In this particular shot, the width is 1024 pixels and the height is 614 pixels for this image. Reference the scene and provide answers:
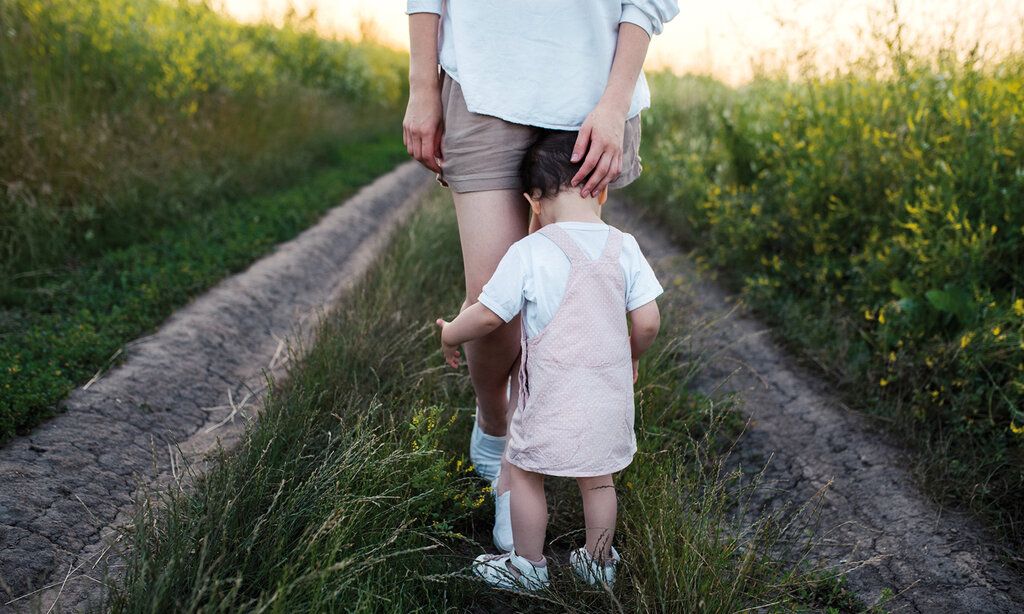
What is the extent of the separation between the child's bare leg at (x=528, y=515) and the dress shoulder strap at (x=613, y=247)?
2.13ft

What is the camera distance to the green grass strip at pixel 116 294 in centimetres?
286

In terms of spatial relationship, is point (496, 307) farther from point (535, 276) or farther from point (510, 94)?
point (510, 94)

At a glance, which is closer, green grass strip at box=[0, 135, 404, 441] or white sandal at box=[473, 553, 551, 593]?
white sandal at box=[473, 553, 551, 593]

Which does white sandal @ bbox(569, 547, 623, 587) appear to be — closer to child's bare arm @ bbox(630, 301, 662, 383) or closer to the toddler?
the toddler

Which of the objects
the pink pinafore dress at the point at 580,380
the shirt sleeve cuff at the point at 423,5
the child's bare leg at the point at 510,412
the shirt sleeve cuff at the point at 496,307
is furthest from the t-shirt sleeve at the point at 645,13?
the child's bare leg at the point at 510,412

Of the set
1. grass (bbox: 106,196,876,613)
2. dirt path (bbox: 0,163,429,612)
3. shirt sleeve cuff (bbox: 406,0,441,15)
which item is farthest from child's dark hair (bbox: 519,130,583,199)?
dirt path (bbox: 0,163,429,612)

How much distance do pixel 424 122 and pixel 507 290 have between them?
1.97 feet

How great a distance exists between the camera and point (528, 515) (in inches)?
84.8

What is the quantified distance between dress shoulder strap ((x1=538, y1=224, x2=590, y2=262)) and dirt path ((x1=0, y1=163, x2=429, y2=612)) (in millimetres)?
1112

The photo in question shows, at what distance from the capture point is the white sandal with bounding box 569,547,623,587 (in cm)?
203

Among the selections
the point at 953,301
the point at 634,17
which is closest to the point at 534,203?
the point at 634,17

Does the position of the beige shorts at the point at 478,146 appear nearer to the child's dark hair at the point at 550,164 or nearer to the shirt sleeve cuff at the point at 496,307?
the child's dark hair at the point at 550,164

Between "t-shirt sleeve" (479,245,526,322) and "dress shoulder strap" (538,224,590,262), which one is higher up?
"dress shoulder strap" (538,224,590,262)

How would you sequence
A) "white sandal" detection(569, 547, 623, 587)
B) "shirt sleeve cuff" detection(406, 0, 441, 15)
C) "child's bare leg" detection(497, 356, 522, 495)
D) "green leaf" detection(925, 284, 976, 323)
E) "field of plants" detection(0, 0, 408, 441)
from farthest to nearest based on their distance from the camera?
1. "field of plants" detection(0, 0, 408, 441)
2. "green leaf" detection(925, 284, 976, 323)
3. "child's bare leg" detection(497, 356, 522, 495)
4. "shirt sleeve cuff" detection(406, 0, 441, 15)
5. "white sandal" detection(569, 547, 623, 587)
